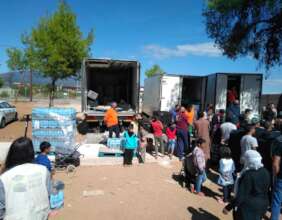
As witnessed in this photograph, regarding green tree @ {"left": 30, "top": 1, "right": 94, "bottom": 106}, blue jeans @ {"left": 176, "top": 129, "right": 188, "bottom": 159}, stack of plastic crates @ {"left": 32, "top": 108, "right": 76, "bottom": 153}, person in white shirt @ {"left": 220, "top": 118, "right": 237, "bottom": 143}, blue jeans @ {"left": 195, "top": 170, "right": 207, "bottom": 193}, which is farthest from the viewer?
green tree @ {"left": 30, "top": 1, "right": 94, "bottom": 106}

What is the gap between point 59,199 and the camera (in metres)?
2.87

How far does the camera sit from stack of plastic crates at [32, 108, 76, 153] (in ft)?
26.3

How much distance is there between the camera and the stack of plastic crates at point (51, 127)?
8.03m

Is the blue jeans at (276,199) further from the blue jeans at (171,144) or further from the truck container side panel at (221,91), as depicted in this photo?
the truck container side panel at (221,91)

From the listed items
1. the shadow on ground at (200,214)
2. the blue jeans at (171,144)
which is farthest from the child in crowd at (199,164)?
the blue jeans at (171,144)

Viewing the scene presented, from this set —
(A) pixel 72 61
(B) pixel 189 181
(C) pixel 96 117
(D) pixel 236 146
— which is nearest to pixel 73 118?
(C) pixel 96 117

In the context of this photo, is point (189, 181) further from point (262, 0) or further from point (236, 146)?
point (262, 0)

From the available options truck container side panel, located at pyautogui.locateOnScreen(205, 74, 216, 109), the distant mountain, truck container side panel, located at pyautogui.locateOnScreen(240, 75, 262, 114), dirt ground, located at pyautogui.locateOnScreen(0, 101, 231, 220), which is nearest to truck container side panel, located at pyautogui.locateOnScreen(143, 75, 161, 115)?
truck container side panel, located at pyautogui.locateOnScreen(205, 74, 216, 109)

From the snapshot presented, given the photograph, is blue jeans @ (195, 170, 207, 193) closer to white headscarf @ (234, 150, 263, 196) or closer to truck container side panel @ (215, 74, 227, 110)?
white headscarf @ (234, 150, 263, 196)

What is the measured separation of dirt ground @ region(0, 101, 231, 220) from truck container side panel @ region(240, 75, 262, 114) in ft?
23.6

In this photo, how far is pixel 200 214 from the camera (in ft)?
15.8

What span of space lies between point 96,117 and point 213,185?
6.49m

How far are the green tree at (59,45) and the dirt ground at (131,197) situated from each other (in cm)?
1063

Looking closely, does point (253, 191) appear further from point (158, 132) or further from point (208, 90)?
point (208, 90)
